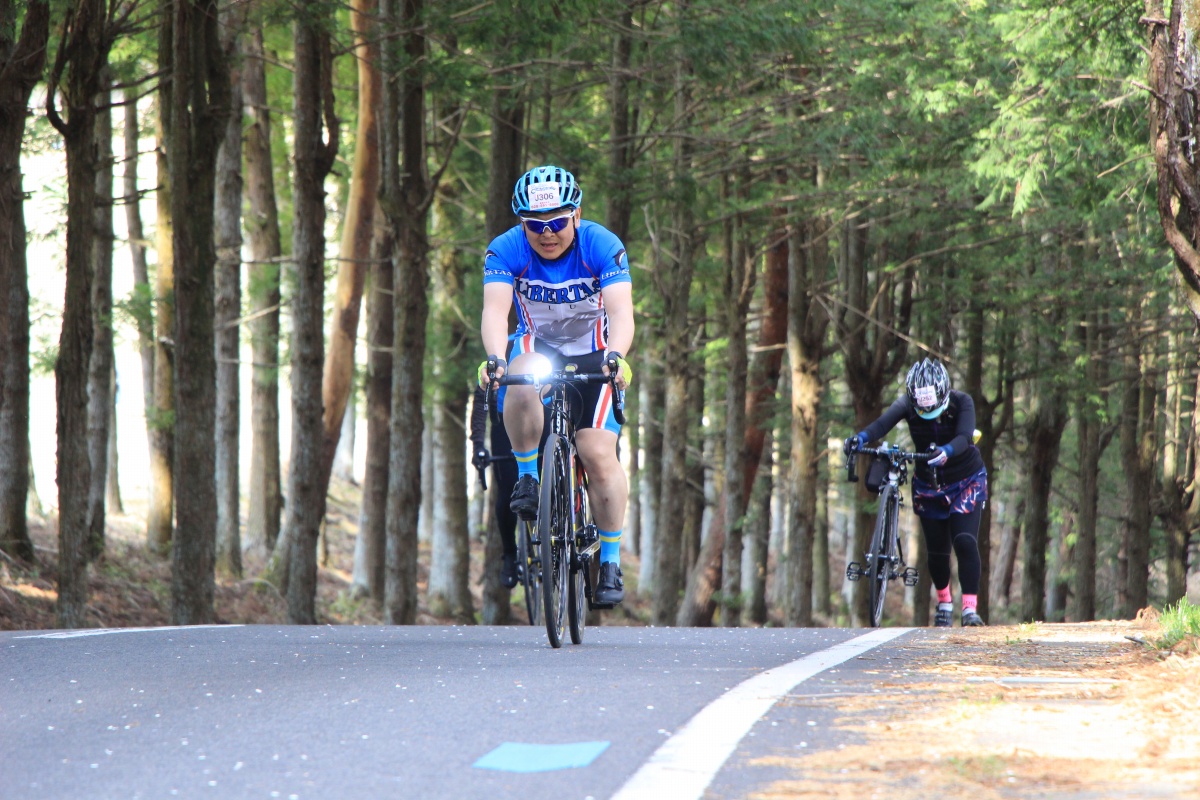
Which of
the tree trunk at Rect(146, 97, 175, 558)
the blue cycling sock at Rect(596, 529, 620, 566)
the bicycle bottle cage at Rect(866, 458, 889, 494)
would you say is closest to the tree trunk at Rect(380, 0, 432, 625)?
the tree trunk at Rect(146, 97, 175, 558)

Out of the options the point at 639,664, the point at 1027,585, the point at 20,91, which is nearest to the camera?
the point at 639,664

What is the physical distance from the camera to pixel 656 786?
13.4ft

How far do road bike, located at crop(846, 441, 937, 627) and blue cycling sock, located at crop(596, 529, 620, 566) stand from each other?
5247mm

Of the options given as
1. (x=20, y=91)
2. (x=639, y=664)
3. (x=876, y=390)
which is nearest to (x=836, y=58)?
(x=876, y=390)

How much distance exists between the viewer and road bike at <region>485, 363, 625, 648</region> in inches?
300

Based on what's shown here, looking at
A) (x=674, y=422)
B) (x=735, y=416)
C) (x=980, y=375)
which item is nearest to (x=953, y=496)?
(x=674, y=422)

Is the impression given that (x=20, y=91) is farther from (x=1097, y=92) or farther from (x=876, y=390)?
(x=876, y=390)

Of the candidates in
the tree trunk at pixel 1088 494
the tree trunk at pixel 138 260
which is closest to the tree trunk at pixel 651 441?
the tree trunk at pixel 1088 494

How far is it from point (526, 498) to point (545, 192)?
1595 millimetres

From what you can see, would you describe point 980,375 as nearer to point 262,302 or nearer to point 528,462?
point 262,302

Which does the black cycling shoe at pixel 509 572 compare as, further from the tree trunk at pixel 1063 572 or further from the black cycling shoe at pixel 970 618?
the tree trunk at pixel 1063 572

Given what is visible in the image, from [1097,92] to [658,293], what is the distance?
11.1m

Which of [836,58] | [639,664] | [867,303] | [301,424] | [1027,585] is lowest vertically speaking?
[1027,585]

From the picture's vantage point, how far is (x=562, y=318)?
8141mm
